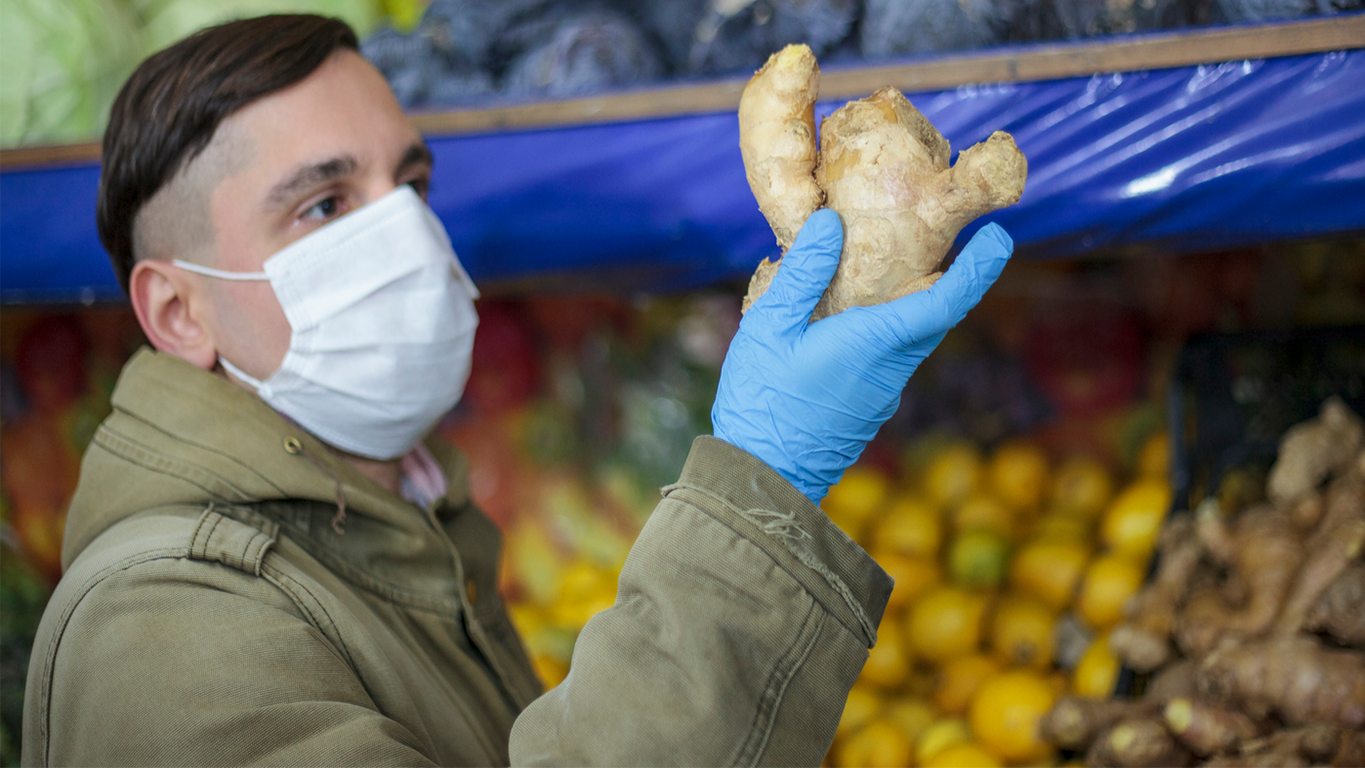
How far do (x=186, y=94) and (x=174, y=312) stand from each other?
1.07 ft

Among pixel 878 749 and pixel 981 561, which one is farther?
pixel 981 561

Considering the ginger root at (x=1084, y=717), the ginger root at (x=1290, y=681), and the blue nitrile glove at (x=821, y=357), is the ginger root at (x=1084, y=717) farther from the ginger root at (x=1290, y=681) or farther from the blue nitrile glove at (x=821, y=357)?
the blue nitrile glove at (x=821, y=357)

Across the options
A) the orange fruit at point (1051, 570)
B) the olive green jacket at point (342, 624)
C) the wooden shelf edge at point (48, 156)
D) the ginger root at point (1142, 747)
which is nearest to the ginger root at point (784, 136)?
the olive green jacket at point (342, 624)

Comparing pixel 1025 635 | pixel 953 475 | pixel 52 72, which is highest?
pixel 52 72

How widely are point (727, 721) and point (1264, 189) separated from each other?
1.26 metres

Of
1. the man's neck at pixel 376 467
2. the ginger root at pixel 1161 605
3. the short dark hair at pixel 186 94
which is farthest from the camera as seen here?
the ginger root at pixel 1161 605

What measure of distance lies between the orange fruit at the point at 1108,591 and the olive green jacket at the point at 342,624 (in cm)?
126

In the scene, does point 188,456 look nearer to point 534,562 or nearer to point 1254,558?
point 534,562

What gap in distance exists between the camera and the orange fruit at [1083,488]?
2326mm

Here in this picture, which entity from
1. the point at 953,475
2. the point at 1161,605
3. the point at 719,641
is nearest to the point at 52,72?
the point at 719,641

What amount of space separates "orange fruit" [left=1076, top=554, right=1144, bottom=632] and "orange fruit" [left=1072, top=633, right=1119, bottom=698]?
0.06 meters

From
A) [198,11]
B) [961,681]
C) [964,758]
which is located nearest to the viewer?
[964,758]

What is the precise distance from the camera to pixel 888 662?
2098 mm

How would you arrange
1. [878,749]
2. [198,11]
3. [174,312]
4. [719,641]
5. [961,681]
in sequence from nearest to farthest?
1. [719,641]
2. [174,312]
3. [878,749]
4. [961,681]
5. [198,11]
